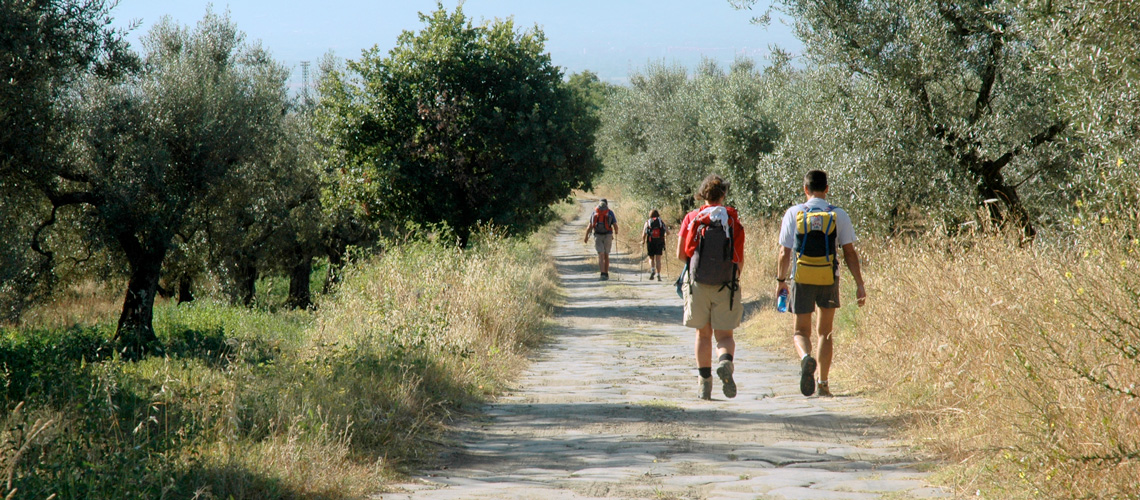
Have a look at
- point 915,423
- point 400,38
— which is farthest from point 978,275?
point 400,38

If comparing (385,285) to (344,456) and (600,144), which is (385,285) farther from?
(600,144)

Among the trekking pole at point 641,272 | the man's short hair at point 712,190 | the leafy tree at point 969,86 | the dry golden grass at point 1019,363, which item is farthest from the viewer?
the trekking pole at point 641,272

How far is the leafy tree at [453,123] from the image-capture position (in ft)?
56.3

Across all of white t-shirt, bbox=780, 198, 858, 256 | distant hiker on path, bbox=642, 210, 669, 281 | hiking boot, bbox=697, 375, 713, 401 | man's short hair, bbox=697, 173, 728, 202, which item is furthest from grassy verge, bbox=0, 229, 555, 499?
distant hiker on path, bbox=642, 210, 669, 281

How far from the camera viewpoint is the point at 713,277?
292 inches

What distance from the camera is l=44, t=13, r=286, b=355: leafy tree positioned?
616 inches

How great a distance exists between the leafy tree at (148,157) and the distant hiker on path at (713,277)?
34.7 ft

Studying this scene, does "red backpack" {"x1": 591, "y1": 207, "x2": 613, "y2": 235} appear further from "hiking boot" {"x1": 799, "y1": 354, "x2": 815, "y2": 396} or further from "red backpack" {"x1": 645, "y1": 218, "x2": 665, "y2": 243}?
"hiking boot" {"x1": 799, "y1": 354, "x2": 815, "y2": 396}

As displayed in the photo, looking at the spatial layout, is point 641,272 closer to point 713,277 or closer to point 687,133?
point 687,133

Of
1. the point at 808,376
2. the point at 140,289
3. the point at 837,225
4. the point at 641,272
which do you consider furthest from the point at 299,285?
the point at 837,225

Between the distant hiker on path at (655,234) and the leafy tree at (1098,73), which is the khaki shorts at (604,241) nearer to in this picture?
the distant hiker on path at (655,234)

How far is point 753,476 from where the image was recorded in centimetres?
498

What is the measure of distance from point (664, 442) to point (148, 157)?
43.8ft

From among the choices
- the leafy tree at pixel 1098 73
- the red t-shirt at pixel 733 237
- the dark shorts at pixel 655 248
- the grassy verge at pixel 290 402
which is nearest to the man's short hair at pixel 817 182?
the red t-shirt at pixel 733 237
